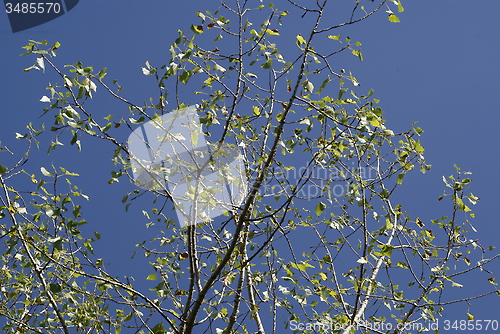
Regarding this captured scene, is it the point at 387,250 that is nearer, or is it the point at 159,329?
the point at 387,250

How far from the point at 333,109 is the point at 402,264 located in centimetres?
148

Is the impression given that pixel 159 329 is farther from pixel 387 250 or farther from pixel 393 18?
pixel 393 18

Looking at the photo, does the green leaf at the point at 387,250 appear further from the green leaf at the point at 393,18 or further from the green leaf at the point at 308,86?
the green leaf at the point at 393,18

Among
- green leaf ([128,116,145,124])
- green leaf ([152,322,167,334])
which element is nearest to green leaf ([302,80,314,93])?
green leaf ([128,116,145,124])

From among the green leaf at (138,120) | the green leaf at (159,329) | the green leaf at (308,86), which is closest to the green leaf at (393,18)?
the green leaf at (308,86)

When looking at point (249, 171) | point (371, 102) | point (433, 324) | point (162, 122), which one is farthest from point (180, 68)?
point (433, 324)

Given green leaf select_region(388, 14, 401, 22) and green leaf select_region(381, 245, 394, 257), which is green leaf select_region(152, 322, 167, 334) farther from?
green leaf select_region(388, 14, 401, 22)

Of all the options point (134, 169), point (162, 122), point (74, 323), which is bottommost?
point (74, 323)

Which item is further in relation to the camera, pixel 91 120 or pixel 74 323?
pixel 74 323

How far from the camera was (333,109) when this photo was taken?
2229 millimetres

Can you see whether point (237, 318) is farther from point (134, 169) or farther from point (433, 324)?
point (433, 324)

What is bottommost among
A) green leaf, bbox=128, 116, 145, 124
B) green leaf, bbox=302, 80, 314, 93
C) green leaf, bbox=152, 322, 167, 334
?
green leaf, bbox=152, 322, 167, 334

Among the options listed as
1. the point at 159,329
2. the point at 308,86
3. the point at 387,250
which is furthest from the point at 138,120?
the point at 387,250

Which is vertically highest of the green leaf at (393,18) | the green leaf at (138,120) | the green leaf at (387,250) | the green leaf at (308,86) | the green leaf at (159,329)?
the green leaf at (393,18)
